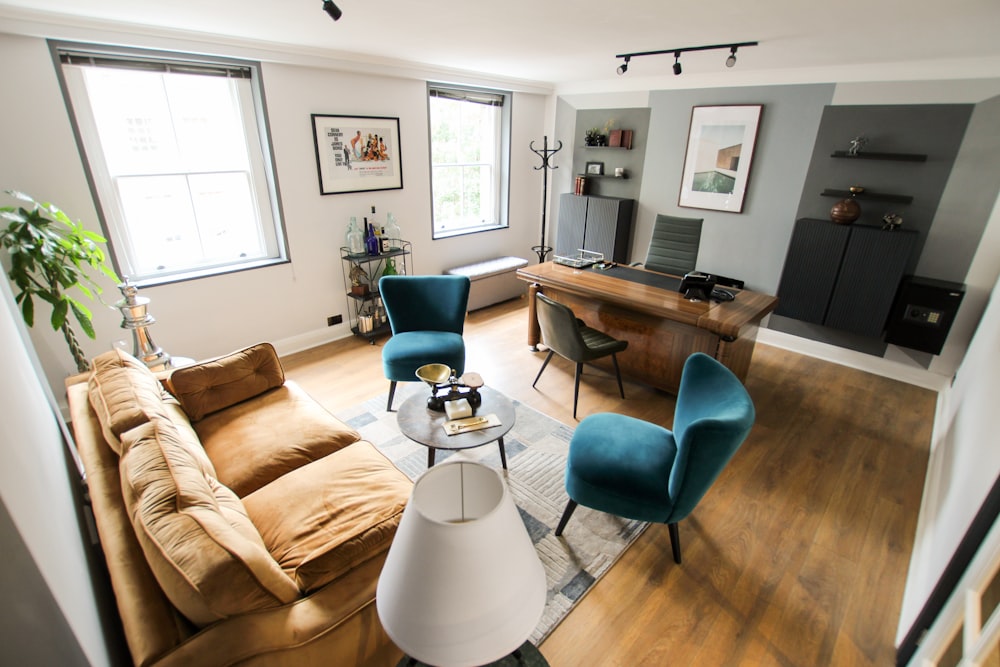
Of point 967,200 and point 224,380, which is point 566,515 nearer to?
point 224,380

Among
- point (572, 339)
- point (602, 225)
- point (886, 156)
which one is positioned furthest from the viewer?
point (602, 225)

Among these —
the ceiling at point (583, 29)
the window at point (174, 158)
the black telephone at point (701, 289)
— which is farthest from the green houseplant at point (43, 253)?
the black telephone at point (701, 289)

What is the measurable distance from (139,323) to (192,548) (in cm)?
236

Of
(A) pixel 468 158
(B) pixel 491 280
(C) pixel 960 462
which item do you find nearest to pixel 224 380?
(B) pixel 491 280

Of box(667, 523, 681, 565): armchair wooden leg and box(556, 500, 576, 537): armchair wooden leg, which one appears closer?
box(667, 523, 681, 565): armchair wooden leg

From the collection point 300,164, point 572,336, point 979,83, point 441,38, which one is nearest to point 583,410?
point 572,336

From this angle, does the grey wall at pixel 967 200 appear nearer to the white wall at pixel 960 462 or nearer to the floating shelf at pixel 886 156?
the white wall at pixel 960 462

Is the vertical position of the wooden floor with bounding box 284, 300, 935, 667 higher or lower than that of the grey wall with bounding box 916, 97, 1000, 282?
lower

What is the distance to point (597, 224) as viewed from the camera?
5078mm

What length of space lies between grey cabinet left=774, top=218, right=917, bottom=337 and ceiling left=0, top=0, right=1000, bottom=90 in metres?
1.16

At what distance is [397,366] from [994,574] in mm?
2645

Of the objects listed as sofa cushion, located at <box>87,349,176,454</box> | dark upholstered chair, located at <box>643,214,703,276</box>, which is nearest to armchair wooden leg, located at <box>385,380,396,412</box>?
sofa cushion, located at <box>87,349,176,454</box>

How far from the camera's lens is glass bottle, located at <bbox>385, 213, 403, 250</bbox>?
433cm

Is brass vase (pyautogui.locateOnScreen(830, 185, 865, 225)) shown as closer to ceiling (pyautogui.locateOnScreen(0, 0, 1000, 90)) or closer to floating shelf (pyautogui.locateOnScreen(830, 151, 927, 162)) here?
floating shelf (pyautogui.locateOnScreen(830, 151, 927, 162))
